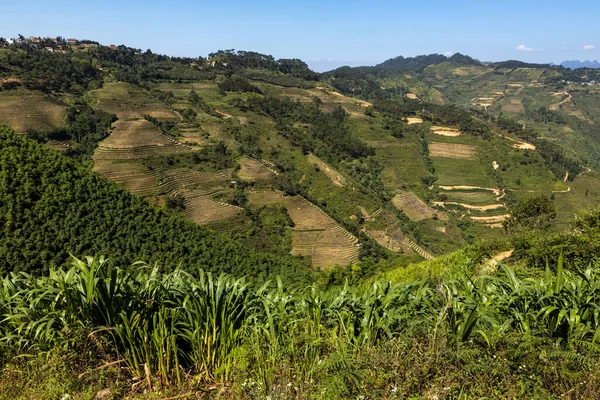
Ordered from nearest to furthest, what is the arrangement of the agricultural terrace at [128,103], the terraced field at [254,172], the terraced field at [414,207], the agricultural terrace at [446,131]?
the terraced field at [254,172], the agricultural terrace at [128,103], the terraced field at [414,207], the agricultural terrace at [446,131]

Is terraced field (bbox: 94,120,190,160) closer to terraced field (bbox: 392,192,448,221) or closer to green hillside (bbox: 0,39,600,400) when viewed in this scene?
green hillside (bbox: 0,39,600,400)

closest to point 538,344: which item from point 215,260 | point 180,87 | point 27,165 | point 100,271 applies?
point 100,271

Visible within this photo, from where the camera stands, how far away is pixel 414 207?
154 feet

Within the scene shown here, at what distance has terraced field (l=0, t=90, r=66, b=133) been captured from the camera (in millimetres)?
33719

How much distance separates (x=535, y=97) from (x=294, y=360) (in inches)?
6135

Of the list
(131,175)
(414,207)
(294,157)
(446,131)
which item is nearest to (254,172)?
(294,157)

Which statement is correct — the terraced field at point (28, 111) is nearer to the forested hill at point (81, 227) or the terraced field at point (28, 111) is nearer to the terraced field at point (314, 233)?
the forested hill at point (81, 227)

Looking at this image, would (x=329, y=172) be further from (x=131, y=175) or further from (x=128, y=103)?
(x=128, y=103)

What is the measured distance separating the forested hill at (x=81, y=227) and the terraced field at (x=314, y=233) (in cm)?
687

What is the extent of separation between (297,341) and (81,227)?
1874cm

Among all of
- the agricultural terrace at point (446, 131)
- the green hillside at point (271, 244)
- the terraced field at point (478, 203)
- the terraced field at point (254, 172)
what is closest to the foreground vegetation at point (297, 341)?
the green hillside at point (271, 244)

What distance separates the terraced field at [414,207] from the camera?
4506cm

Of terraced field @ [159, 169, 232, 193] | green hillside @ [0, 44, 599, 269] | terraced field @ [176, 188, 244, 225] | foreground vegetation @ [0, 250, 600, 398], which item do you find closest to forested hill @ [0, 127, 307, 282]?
terraced field @ [176, 188, 244, 225]

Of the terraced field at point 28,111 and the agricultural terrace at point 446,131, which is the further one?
the agricultural terrace at point 446,131
